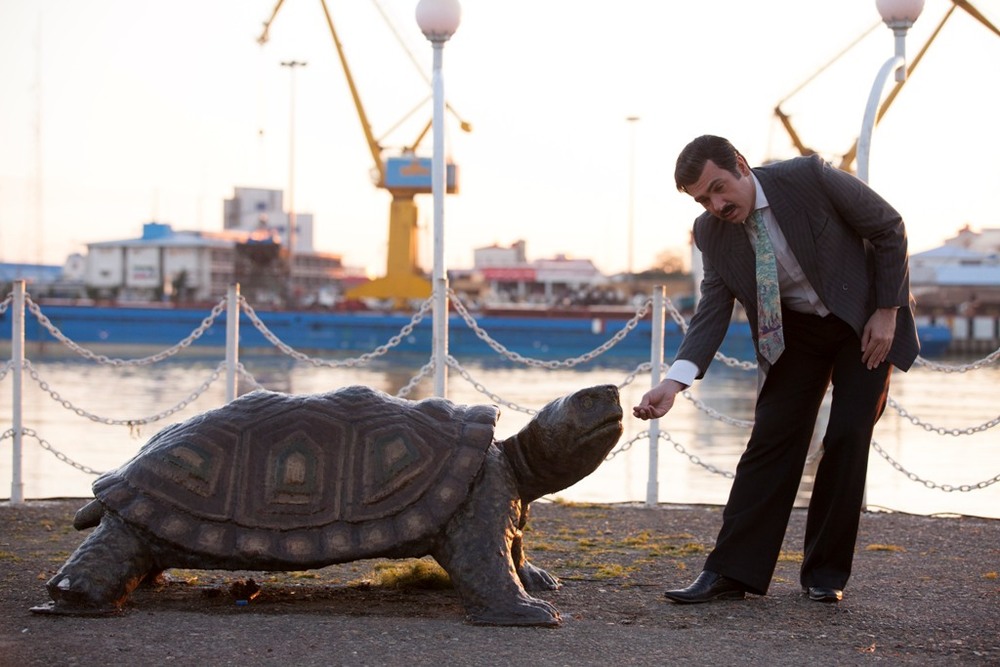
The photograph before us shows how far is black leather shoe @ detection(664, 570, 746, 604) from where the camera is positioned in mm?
4375

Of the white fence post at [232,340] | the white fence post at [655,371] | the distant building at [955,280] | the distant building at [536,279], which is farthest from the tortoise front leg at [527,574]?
the distant building at [536,279]

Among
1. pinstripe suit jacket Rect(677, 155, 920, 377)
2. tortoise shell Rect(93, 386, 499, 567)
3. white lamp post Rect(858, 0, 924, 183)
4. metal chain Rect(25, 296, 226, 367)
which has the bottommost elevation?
tortoise shell Rect(93, 386, 499, 567)

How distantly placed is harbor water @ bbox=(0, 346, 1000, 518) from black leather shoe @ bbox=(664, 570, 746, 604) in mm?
2141

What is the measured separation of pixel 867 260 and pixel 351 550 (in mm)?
2081

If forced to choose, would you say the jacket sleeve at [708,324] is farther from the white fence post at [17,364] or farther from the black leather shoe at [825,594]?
the white fence post at [17,364]

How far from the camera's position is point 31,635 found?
12.2ft

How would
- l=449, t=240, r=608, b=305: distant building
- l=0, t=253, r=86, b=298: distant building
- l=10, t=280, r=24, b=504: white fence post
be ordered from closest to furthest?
l=10, t=280, r=24, b=504: white fence post < l=449, t=240, r=608, b=305: distant building < l=0, t=253, r=86, b=298: distant building

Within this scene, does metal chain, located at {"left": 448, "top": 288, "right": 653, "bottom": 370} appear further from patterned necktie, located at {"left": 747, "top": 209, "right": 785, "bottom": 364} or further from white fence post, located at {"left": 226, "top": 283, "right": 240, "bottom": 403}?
patterned necktie, located at {"left": 747, "top": 209, "right": 785, "bottom": 364}

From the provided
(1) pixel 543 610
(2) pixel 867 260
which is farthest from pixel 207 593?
(2) pixel 867 260

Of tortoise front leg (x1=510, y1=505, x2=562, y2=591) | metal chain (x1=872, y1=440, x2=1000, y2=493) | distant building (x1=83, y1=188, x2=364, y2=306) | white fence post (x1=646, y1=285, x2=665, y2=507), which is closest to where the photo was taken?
tortoise front leg (x1=510, y1=505, x2=562, y2=591)

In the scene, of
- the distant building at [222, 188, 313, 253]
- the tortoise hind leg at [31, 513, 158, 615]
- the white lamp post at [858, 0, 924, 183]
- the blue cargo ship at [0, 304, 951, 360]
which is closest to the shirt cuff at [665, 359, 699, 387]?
the tortoise hind leg at [31, 513, 158, 615]

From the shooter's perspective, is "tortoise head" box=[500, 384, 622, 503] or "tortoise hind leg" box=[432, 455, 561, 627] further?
"tortoise head" box=[500, 384, 622, 503]

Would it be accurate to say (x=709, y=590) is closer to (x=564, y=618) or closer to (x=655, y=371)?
(x=564, y=618)

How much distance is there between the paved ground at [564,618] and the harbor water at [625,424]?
1504 millimetres
